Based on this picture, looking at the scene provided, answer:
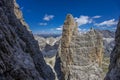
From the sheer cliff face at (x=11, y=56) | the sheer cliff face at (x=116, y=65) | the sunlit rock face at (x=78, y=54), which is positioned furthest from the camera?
the sunlit rock face at (x=78, y=54)

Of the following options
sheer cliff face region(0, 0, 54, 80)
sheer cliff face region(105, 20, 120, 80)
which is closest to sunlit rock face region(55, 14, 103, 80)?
sheer cliff face region(105, 20, 120, 80)

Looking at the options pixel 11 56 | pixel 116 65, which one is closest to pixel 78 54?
pixel 116 65

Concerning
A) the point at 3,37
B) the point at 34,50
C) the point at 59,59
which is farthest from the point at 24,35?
the point at 59,59

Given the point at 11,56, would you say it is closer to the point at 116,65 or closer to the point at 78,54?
the point at 116,65

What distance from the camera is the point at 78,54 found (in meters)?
71.5

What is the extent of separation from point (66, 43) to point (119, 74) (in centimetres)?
4932

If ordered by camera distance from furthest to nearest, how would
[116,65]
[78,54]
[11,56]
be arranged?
1. [78,54]
2. [116,65]
3. [11,56]

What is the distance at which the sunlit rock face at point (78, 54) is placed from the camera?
69.4 metres

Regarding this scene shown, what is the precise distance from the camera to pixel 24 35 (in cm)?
2639

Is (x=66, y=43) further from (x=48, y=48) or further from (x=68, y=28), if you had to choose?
(x=48, y=48)

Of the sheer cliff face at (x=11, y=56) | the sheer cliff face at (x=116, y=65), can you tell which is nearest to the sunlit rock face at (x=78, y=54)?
the sheer cliff face at (x=116, y=65)

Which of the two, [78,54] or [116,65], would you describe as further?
[78,54]

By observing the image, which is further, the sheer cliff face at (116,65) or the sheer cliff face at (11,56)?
the sheer cliff face at (116,65)

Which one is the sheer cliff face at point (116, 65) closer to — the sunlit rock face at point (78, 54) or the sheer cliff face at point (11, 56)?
the sheer cliff face at point (11, 56)
